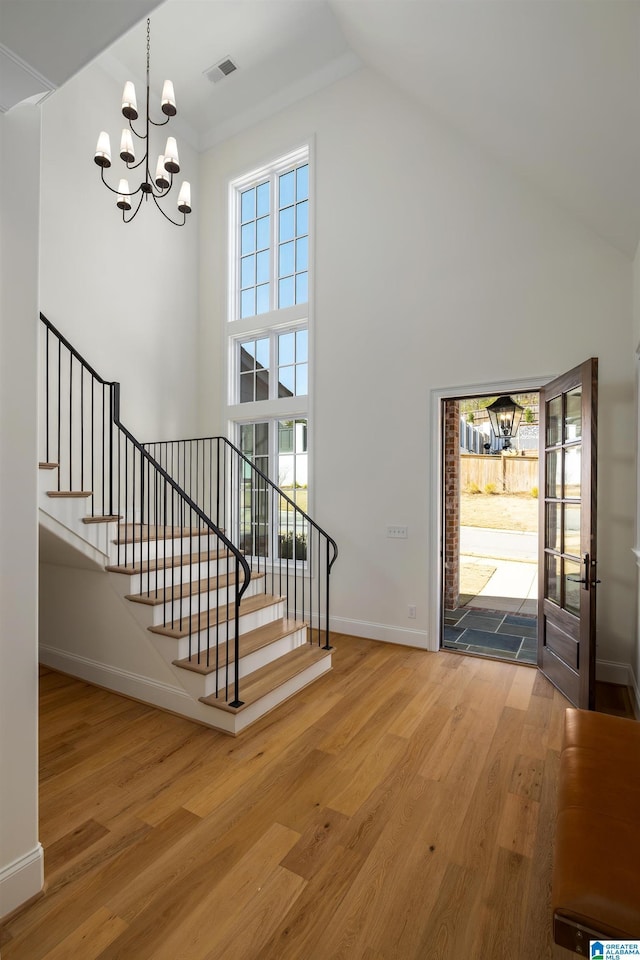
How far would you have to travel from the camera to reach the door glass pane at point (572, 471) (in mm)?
3166

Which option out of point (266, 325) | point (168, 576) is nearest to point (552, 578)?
point (168, 576)

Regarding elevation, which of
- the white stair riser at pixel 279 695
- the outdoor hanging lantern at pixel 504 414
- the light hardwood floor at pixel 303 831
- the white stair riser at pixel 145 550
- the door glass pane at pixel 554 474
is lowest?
the light hardwood floor at pixel 303 831

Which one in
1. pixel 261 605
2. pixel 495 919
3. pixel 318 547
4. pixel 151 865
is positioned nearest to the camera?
pixel 495 919

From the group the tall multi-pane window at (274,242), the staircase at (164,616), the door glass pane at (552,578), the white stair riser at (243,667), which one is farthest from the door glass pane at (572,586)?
the tall multi-pane window at (274,242)

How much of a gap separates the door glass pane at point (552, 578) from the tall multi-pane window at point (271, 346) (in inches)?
92.3

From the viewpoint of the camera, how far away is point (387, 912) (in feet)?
5.32

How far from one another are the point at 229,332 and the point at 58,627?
11.9 feet

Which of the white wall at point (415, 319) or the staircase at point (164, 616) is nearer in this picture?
the staircase at point (164, 616)

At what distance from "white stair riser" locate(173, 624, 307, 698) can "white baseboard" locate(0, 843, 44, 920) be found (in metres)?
1.21

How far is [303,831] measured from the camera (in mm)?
2004

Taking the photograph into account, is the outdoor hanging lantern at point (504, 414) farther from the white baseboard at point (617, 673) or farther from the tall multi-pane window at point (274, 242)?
the white baseboard at point (617, 673)

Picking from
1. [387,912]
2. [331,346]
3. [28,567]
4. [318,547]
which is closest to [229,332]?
[331,346]

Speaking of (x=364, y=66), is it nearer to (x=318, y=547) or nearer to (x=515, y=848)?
(x=318, y=547)

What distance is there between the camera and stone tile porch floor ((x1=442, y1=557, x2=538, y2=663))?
4254mm
